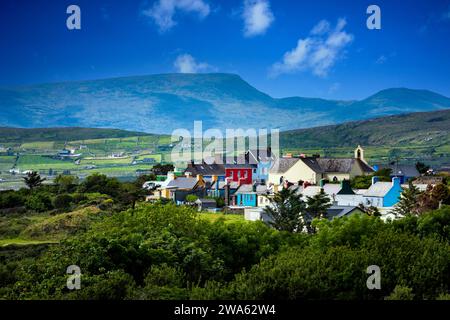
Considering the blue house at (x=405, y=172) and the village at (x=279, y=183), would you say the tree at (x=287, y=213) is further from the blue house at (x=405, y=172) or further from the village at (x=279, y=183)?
the blue house at (x=405, y=172)

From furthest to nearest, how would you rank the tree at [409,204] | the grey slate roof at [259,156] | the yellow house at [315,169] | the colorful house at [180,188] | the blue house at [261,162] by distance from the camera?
the grey slate roof at [259,156] < the blue house at [261,162] < the yellow house at [315,169] < the colorful house at [180,188] < the tree at [409,204]

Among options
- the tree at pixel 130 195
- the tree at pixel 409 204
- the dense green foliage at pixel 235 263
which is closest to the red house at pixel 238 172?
the tree at pixel 130 195

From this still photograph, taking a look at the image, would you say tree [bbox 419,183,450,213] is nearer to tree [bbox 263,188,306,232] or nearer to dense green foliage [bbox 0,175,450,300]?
tree [bbox 263,188,306,232]

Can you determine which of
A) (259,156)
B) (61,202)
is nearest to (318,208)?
(61,202)

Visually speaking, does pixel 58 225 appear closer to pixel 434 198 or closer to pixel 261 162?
pixel 434 198
